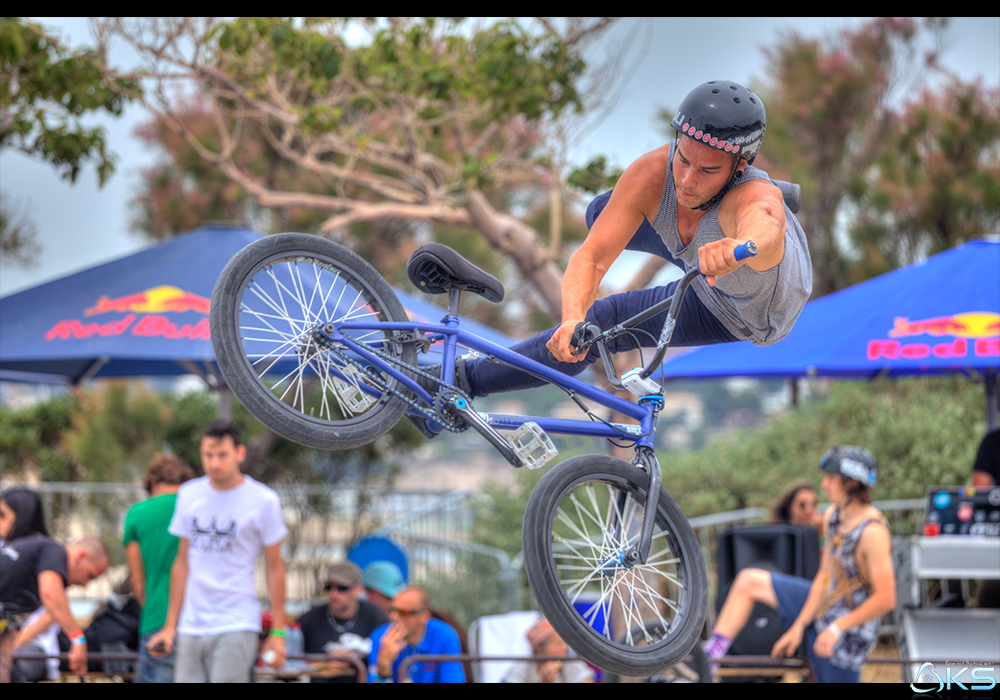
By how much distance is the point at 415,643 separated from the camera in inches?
194

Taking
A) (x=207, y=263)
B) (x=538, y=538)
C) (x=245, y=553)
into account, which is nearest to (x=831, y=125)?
(x=207, y=263)

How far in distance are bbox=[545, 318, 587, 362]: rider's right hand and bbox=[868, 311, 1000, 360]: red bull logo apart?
10.9 feet

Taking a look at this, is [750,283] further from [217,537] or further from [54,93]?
[54,93]

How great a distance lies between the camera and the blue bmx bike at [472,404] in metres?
2.35

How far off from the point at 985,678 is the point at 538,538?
8.09 feet

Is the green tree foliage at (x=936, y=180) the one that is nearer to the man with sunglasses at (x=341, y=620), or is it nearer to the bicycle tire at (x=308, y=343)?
the man with sunglasses at (x=341, y=620)

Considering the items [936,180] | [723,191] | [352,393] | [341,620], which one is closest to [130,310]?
[341,620]

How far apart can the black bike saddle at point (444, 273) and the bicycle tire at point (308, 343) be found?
6.5 inches

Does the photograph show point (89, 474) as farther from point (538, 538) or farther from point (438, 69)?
point (538, 538)

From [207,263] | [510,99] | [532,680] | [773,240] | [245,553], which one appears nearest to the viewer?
[773,240]

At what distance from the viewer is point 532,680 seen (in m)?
5.02

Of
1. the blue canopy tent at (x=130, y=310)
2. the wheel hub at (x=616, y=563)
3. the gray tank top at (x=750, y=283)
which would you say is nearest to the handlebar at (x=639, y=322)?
the gray tank top at (x=750, y=283)

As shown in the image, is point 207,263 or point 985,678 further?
point 207,263

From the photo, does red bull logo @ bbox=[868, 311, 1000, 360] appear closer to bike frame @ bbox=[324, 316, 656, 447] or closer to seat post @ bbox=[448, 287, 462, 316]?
bike frame @ bbox=[324, 316, 656, 447]
